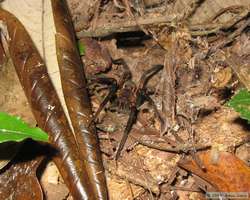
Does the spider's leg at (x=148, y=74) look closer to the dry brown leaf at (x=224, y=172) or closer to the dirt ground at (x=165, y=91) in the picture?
the dirt ground at (x=165, y=91)

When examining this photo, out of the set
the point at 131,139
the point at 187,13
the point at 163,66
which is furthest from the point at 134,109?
the point at 187,13

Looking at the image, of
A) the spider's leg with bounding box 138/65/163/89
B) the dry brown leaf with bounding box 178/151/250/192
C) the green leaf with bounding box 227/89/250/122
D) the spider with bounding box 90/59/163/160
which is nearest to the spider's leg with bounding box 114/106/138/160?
the spider with bounding box 90/59/163/160

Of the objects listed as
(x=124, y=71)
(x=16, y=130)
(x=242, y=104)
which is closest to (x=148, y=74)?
(x=124, y=71)

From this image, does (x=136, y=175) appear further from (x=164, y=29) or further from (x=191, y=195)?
(x=164, y=29)

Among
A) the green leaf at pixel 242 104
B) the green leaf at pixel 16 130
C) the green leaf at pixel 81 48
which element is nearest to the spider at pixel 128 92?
the green leaf at pixel 81 48

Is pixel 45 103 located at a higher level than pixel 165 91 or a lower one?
higher

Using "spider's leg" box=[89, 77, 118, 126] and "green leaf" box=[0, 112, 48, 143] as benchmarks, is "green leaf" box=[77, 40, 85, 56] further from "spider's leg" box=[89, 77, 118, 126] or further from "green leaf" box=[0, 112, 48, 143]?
"green leaf" box=[0, 112, 48, 143]

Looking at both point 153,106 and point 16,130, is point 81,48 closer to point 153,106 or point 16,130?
point 153,106
